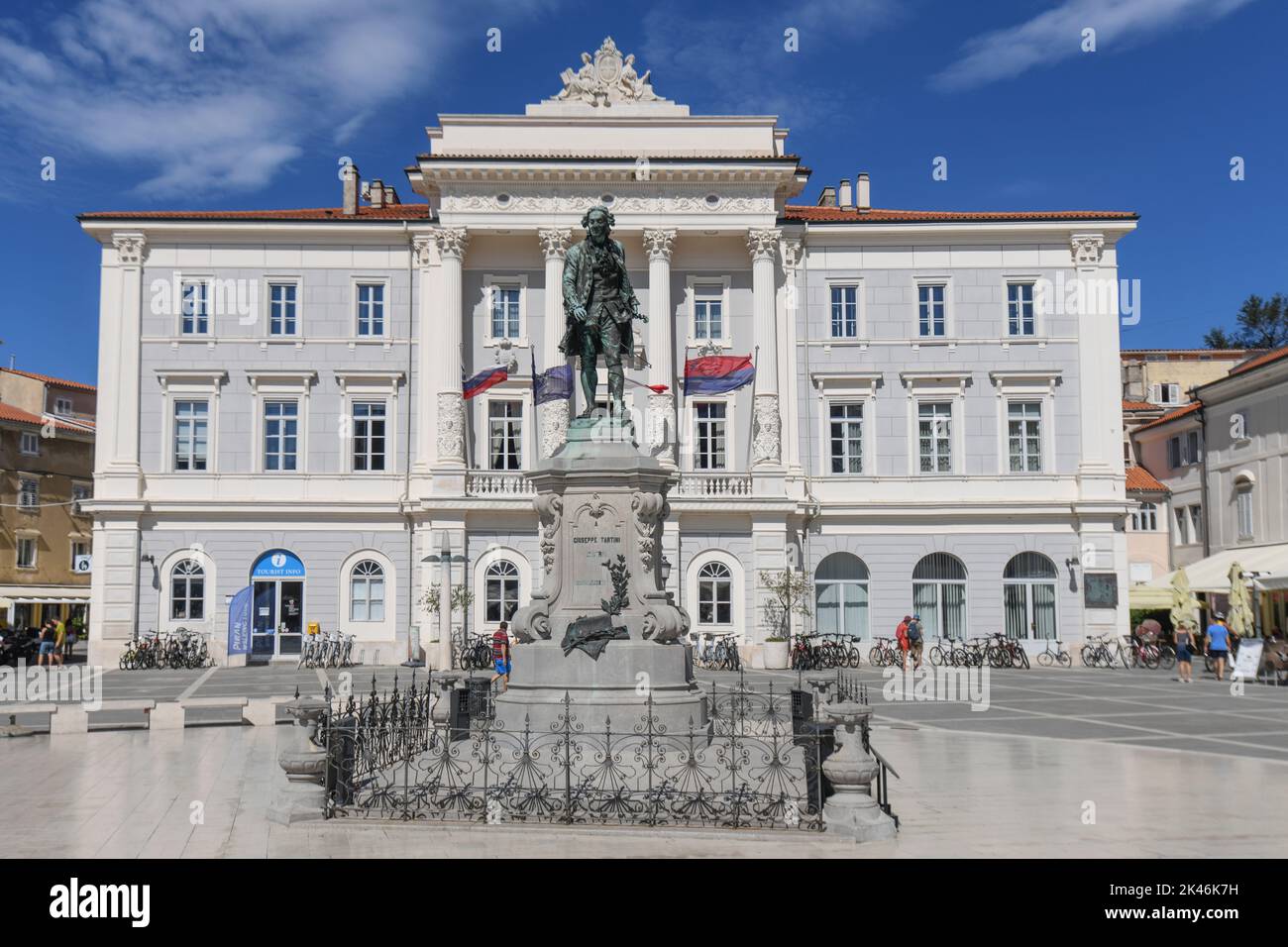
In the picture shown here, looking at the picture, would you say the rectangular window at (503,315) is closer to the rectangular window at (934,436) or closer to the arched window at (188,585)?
the arched window at (188,585)

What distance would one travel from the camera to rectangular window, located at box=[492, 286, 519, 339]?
42.6m

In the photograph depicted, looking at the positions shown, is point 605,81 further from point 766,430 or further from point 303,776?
point 303,776

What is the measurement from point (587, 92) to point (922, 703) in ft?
86.4

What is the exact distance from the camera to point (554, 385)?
127 feet

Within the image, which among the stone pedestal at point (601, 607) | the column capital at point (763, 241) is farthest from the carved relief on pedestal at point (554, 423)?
the stone pedestal at point (601, 607)

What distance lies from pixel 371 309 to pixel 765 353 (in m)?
14.0

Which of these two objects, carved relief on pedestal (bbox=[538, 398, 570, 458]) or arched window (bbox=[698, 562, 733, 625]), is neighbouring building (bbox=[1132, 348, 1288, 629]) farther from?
carved relief on pedestal (bbox=[538, 398, 570, 458])

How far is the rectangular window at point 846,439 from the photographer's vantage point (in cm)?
4212

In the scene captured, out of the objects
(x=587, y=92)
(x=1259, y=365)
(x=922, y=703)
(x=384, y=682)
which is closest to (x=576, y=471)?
(x=922, y=703)

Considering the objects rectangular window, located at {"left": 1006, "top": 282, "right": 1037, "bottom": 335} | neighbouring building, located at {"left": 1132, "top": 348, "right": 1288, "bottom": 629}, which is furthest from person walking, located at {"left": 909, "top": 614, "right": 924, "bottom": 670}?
rectangular window, located at {"left": 1006, "top": 282, "right": 1037, "bottom": 335}

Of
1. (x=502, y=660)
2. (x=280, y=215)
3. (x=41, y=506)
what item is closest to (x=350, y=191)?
(x=280, y=215)

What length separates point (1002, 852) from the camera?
1017 centimetres

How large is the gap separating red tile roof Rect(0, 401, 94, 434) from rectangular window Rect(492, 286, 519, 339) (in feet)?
86.6

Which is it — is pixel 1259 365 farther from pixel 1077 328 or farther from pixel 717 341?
pixel 717 341
